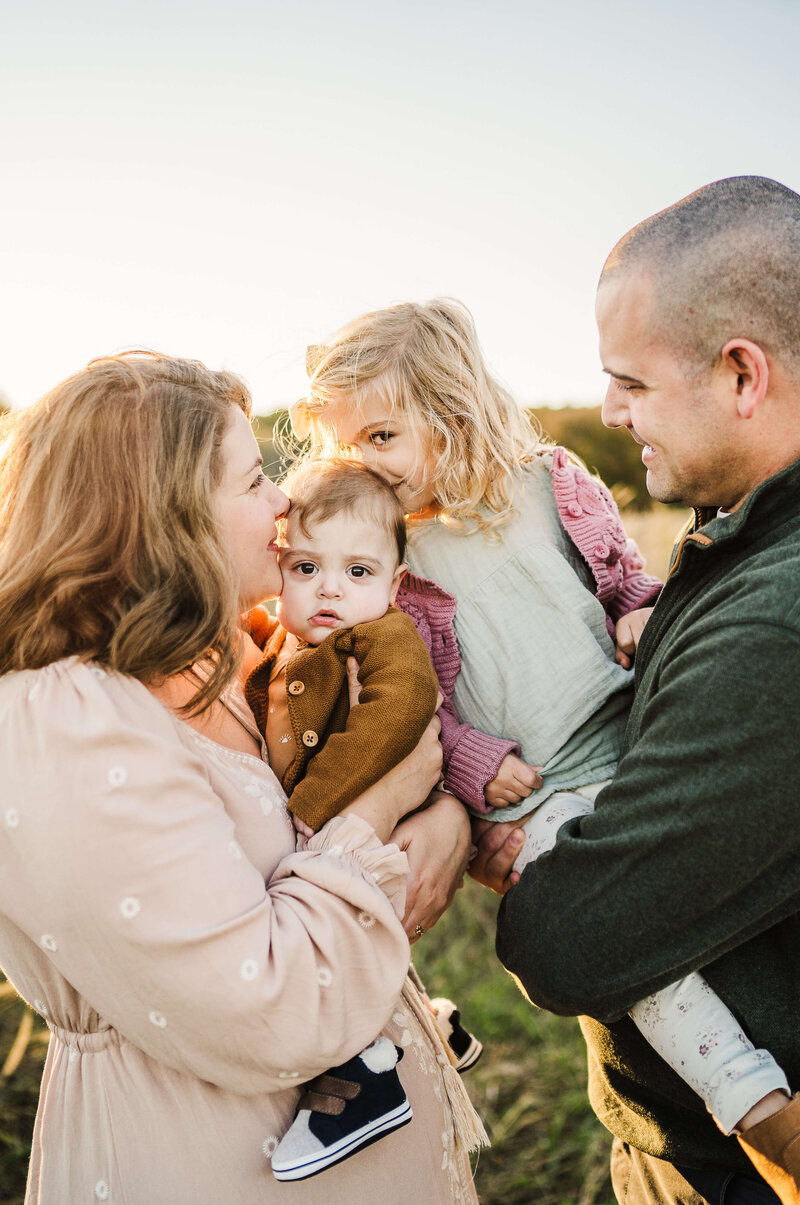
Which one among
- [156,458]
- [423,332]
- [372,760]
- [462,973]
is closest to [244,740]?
[372,760]

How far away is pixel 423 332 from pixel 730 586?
1.54 m

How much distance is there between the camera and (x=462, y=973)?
4871mm

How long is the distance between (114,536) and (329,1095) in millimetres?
1174

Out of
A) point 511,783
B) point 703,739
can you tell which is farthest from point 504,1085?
point 703,739

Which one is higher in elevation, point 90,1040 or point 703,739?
point 703,739

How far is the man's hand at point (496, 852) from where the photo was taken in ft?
8.14

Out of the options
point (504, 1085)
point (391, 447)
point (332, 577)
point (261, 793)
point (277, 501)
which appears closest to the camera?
point (261, 793)

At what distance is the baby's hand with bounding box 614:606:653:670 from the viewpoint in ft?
8.54

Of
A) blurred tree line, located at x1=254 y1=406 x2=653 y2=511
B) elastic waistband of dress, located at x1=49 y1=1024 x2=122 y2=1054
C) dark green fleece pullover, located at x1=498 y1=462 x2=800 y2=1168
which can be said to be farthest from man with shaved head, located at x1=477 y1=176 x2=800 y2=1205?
blurred tree line, located at x1=254 y1=406 x2=653 y2=511

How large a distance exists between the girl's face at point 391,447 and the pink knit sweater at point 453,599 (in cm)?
31

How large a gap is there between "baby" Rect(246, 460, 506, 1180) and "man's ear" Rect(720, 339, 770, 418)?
99 cm

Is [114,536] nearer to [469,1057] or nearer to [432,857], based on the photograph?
[432,857]

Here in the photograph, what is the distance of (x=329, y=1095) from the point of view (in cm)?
171

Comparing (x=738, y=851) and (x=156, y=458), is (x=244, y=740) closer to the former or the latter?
(x=156, y=458)
